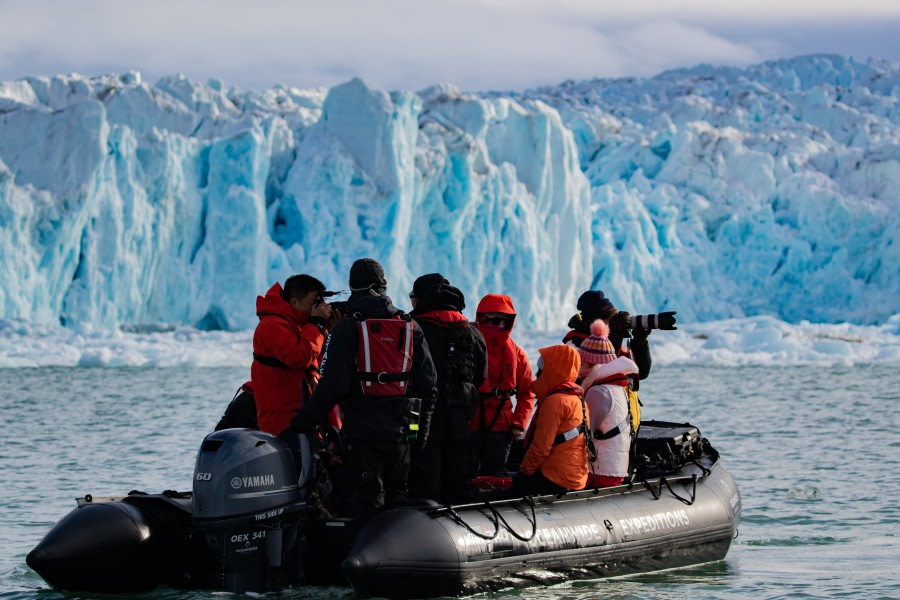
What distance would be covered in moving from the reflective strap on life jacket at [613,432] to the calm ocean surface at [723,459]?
30.4 inches

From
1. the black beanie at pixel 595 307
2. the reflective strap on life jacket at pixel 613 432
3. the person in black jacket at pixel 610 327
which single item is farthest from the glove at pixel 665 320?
the reflective strap on life jacket at pixel 613 432

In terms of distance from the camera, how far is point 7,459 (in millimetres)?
12555

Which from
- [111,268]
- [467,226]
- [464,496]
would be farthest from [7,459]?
[467,226]

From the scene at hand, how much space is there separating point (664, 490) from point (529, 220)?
2485 centimetres

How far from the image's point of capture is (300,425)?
5461mm

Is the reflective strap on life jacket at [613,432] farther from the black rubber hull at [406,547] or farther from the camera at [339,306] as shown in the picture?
the camera at [339,306]

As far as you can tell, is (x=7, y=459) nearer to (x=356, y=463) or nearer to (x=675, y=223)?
(x=356, y=463)

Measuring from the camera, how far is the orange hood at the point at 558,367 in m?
6.01

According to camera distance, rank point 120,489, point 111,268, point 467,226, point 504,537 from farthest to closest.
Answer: point 467,226, point 111,268, point 120,489, point 504,537

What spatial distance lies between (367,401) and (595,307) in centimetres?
188

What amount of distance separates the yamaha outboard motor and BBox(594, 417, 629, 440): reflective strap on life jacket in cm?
179

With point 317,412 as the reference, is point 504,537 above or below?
below

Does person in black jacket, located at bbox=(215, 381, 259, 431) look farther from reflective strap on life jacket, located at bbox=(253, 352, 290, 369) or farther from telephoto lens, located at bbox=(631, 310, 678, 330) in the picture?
telephoto lens, located at bbox=(631, 310, 678, 330)

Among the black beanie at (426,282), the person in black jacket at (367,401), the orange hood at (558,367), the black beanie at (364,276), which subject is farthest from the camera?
the orange hood at (558,367)
